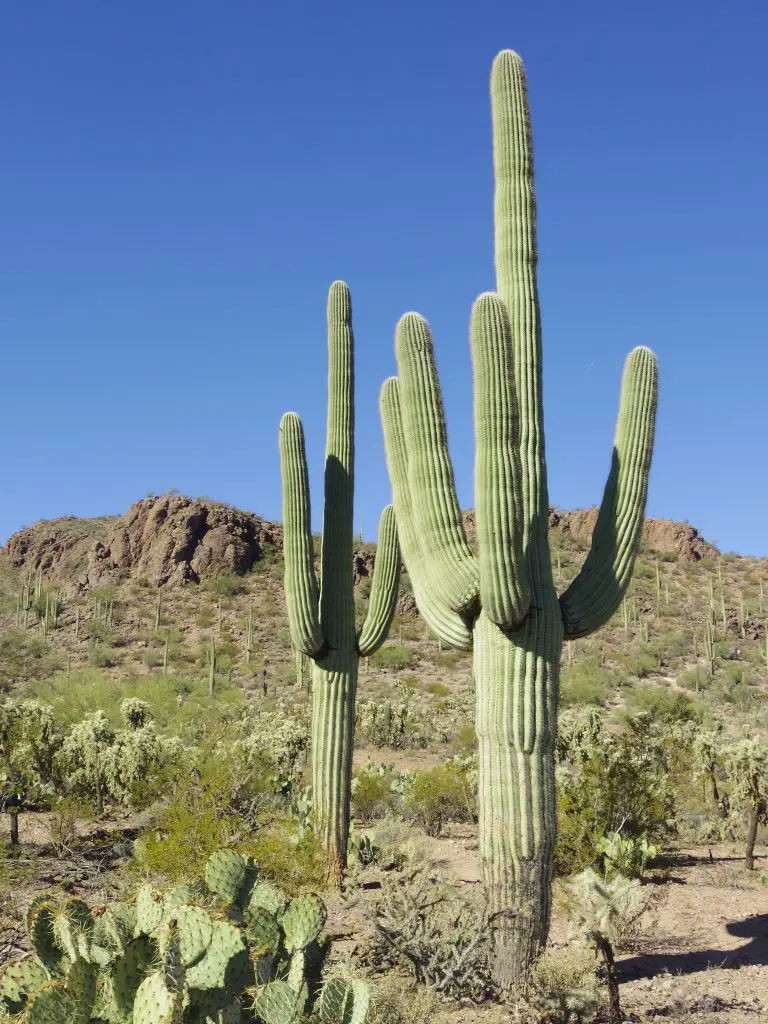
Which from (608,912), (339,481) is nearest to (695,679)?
(339,481)

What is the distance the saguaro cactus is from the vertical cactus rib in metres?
0.01

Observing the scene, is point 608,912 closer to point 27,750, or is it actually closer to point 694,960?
point 694,960

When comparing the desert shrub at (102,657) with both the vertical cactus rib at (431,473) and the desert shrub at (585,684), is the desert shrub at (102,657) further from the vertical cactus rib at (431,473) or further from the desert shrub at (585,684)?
the vertical cactus rib at (431,473)

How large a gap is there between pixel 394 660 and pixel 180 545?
56.5 ft

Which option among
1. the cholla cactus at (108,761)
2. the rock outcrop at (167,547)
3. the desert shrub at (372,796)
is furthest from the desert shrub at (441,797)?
the rock outcrop at (167,547)

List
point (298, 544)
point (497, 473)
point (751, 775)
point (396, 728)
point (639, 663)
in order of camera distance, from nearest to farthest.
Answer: point (497, 473)
point (298, 544)
point (751, 775)
point (396, 728)
point (639, 663)

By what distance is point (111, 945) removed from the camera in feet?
15.9

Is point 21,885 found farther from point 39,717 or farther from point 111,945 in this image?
point 111,945

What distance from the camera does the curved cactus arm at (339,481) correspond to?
436 inches

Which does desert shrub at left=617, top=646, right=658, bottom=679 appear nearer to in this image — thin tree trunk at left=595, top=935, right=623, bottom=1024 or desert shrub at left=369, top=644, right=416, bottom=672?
desert shrub at left=369, top=644, right=416, bottom=672

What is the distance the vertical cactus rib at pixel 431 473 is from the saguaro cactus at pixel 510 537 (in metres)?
0.01

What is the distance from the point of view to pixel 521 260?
8.45 meters

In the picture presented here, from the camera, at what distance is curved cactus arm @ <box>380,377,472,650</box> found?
26.0 feet

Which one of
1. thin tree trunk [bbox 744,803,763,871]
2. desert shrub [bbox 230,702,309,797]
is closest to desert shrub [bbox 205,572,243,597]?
desert shrub [bbox 230,702,309,797]
